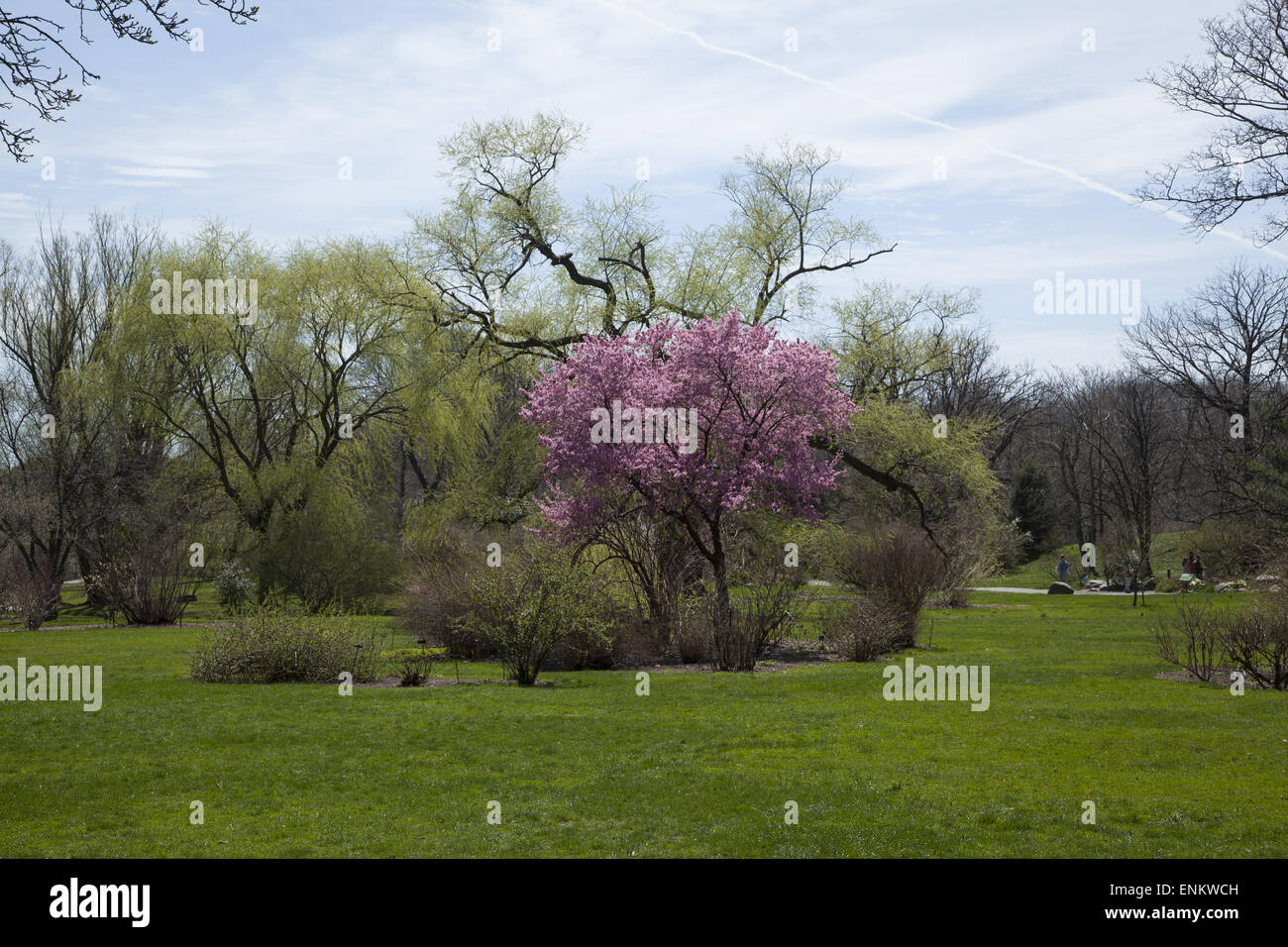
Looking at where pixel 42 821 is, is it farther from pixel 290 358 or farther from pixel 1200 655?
pixel 290 358

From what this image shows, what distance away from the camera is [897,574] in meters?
20.5

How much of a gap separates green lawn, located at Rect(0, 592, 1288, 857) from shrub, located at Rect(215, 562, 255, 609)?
48.1 feet

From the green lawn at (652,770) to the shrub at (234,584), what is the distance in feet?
48.1

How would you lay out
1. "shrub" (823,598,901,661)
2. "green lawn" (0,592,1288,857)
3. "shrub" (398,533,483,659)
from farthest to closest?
1. "shrub" (398,533,483,659)
2. "shrub" (823,598,901,661)
3. "green lawn" (0,592,1288,857)

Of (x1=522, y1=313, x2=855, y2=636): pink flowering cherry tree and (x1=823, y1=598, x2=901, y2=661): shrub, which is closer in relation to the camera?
(x1=823, y1=598, x2=901, y2=661): shrub

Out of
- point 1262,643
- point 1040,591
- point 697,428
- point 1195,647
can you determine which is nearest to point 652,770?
point 1262,643

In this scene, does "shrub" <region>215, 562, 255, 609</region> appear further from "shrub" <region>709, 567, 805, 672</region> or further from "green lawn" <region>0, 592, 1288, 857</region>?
"shrub" <region>709, 567, 805, 672</region>

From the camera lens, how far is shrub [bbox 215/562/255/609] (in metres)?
29.4

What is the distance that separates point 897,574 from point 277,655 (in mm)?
11360

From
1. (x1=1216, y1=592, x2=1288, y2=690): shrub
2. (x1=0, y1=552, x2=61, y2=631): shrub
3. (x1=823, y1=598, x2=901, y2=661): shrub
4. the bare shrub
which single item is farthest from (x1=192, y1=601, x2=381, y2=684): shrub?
(x1=0, y1=552, x2=61, y2=631): shrub

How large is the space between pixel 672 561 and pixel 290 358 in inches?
774

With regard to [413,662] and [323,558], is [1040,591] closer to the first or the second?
[323,558]

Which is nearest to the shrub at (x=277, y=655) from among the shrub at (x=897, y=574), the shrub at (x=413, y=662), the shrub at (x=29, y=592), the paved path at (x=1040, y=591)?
the shrub at (x=413, y=662)

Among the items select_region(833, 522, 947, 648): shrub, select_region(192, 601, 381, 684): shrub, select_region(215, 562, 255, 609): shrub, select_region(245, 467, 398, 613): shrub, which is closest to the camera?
select_region(192, 601, 381, 684): shrub
